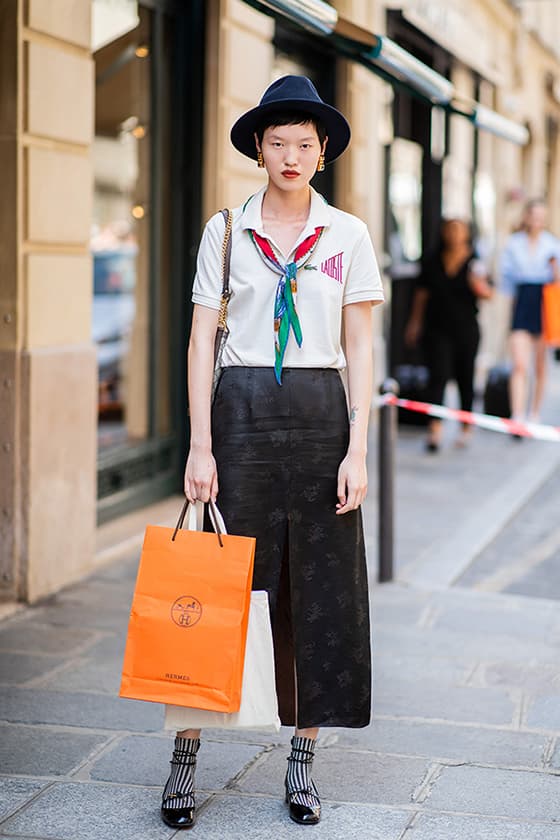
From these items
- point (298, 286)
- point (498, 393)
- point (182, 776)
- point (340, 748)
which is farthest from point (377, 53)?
point (498, 393)

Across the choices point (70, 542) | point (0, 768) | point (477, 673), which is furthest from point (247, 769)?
point (70, 542)

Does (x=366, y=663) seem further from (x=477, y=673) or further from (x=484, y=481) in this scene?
(x=484, y=481)

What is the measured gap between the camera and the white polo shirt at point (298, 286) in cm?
368

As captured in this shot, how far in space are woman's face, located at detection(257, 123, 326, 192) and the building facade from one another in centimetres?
195

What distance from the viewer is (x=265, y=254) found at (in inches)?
145

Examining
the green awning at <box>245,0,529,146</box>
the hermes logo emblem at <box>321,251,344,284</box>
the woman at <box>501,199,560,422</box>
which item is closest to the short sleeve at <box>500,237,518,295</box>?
the woman at <box>501,199,560,422</box>

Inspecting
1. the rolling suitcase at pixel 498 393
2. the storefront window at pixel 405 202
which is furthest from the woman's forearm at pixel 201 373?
the storefront window at pixel 405 202

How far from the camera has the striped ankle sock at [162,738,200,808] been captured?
372 cm

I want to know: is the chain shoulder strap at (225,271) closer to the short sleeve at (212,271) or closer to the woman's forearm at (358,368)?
the short sleeve at (212,271)

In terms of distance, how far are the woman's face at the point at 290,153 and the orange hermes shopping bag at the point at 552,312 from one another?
28.4ft

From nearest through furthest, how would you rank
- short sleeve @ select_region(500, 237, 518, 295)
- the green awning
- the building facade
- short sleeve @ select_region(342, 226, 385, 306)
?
short sleeve @ select_region(342, 226, 385, 306) < the green awning < the building facade < short sleeve @ select_region(500, 237, 518, 295)

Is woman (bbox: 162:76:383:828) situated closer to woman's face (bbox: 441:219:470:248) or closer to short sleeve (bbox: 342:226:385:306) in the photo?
short sleeve (bbox: 342:226:385:306)

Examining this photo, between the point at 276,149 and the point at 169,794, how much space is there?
1.77 m

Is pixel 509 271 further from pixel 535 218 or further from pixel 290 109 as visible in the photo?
pixel 290 109
